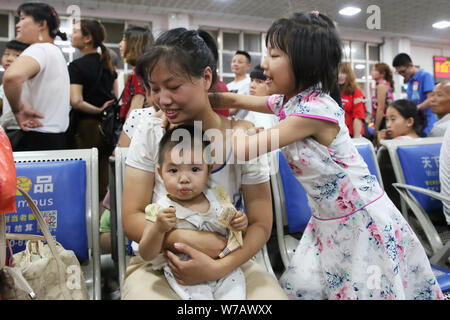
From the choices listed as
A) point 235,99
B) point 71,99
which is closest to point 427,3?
point 235,99

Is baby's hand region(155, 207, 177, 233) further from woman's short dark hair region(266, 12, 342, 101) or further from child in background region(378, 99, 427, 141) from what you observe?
child in background region(378, 99, 427, 141)

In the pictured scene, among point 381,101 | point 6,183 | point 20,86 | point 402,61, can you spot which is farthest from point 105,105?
point 402,61

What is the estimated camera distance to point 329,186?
99cm

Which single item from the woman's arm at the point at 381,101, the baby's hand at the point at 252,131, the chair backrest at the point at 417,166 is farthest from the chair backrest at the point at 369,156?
the woman's arm at the point at 381,101

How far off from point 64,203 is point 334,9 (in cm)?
116

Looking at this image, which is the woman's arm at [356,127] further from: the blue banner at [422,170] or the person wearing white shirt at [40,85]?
the person wearing white shirt at [40,85]

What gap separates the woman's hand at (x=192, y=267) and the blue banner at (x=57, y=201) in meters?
0.54

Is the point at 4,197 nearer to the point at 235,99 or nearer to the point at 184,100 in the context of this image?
the point at 184,100

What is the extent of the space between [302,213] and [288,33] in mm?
850

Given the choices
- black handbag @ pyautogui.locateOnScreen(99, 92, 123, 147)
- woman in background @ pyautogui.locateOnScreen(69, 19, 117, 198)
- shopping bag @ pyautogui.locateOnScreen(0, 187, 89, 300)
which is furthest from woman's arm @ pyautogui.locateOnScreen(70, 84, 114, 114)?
shopping bag @ pyautogui.locateOnScreen(0, 187, 89, 300)

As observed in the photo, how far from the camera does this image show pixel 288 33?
36.0 inches

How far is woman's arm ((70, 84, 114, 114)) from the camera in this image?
2.13 m

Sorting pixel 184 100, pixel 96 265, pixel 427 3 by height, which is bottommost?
pixel 96 265

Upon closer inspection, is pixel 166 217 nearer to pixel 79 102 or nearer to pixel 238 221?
pixel 238 221
